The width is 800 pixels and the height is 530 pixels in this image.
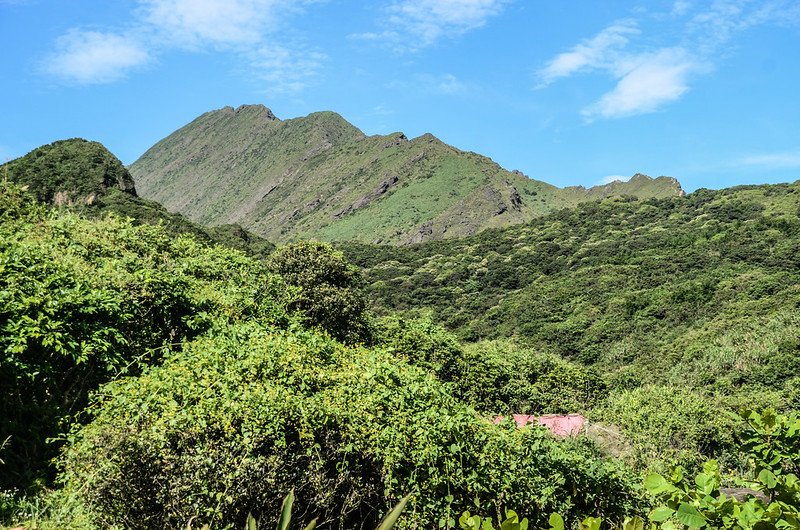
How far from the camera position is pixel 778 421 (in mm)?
4031

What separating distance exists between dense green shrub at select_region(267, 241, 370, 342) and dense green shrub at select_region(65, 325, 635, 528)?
16.4 metres

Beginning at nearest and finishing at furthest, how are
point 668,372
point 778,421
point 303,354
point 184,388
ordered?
point 778,421, point 184,388, point 303,354, point 668,372

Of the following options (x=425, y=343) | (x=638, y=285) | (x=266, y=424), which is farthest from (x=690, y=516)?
(x=638, y=285)

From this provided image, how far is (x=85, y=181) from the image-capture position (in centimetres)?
6300

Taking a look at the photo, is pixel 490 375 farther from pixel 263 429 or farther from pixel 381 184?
pixel 381 184

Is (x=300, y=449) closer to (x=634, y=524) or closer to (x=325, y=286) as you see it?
(x=634, y=524)

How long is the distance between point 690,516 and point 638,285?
249 ft

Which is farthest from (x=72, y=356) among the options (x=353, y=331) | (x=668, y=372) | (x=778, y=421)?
(x=668, y=372)

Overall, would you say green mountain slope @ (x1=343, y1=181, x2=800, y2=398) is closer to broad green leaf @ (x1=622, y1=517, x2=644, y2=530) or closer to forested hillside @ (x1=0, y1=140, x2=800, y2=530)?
forested hillside @ (x1=0, y1=140, x2=800, y2=530)

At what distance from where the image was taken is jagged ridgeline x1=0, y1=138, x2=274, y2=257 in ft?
188

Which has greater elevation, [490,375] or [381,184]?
[381,184]

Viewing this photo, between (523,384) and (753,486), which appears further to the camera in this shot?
(523,384)

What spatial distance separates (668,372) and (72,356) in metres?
45.3

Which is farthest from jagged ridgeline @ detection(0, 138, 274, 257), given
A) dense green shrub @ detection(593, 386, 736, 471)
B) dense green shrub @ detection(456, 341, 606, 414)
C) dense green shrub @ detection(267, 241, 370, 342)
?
dense green shrub @ detection(593, 386, 736, 471)
